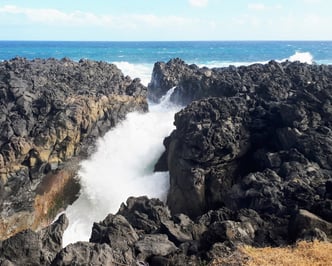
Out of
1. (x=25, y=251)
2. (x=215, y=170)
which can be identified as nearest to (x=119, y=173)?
(x=215, y=170)

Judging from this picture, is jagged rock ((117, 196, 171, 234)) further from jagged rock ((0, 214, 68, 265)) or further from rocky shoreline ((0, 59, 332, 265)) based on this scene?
jagged rock ((0, 214, 68, 265))

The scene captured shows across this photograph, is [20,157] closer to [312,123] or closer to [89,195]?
[89,195]

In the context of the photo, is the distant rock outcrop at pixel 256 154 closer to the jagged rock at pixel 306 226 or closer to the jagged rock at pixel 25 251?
the jagged rock at pixel 306 226

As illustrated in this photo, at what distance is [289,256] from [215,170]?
11.4 meters

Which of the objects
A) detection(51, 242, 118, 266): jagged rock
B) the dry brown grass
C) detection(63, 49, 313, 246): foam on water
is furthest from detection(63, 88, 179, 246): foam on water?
the dry brown grass

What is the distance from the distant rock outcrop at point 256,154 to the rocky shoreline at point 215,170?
0.20 feet

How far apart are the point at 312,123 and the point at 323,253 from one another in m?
13.3

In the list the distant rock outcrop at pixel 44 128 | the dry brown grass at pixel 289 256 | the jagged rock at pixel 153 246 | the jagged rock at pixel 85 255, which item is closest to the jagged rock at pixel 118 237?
the jagged rock at pixel 153 246

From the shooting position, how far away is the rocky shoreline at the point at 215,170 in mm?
14453

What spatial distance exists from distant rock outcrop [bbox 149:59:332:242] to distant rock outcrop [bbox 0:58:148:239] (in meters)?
6.39

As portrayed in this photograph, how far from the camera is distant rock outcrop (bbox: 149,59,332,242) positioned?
18.4m

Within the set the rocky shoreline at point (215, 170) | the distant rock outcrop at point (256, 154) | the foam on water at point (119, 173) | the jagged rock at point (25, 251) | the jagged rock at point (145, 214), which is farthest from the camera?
the foam on water at point (119, 173)

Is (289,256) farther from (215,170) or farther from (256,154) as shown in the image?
(256,154)

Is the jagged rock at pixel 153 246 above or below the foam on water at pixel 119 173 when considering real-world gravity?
above
